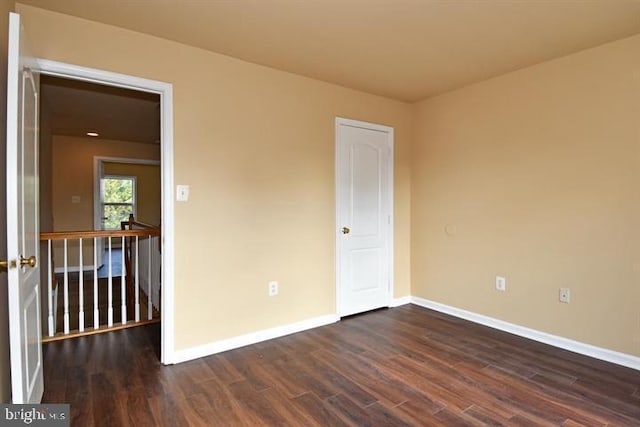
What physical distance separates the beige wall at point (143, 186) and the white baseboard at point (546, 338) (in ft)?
22.1

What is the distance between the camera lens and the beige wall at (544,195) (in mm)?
2559

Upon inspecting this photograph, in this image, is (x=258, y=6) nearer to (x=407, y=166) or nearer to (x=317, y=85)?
(x=317, y=85)

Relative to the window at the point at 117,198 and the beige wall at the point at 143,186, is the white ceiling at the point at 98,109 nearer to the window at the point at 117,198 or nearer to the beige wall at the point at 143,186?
the beige wall at the point at 143,186

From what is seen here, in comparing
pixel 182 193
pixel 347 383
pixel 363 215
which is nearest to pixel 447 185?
pixel 363 215

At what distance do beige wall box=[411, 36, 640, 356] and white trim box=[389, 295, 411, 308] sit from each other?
298mm

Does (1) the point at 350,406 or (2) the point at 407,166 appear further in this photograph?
(2) the point at 407,166

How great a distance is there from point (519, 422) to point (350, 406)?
936mm

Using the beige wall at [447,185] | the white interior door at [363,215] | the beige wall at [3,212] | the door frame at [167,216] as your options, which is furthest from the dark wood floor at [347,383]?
the white interior door at [363,215]

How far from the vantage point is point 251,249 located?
9.91ft

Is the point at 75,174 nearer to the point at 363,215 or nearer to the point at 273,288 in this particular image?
the point at 273,288

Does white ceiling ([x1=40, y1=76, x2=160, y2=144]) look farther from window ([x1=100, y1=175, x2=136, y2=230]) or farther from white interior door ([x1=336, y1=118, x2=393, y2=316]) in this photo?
window ([x1=100, y1=175, x2=136, y2=230])

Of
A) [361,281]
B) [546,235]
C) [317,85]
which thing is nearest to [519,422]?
[546,235]

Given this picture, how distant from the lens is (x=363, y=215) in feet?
12.5

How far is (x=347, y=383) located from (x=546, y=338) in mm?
1879
